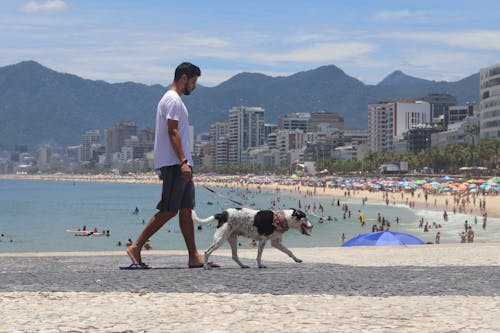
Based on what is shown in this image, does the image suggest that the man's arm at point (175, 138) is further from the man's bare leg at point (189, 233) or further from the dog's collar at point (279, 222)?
the dog's collar at point (279, 222)

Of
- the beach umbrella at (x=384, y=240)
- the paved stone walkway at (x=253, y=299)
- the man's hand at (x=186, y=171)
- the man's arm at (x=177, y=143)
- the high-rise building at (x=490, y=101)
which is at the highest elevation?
the high-rise building at (x=490, y=101)

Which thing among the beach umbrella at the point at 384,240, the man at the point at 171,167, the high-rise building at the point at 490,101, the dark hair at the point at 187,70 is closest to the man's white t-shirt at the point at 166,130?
the man at the point at 171,167

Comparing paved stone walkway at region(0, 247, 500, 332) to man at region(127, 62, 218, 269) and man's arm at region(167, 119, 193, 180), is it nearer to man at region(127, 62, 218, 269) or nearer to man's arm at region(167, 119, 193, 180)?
man at region(127, 62, 218, 269)

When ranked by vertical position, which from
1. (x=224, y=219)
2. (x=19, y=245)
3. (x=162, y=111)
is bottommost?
(x=19, y=245)

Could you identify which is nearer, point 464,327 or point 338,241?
point 464,327

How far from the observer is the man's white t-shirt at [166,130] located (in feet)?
29.6

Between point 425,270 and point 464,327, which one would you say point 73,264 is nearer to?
point 425,270

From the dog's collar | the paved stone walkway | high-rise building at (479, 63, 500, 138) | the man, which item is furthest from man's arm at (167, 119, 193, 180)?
high-rise building at (479, 63, 500, 138)

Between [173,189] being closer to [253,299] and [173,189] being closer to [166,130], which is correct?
[166,130]

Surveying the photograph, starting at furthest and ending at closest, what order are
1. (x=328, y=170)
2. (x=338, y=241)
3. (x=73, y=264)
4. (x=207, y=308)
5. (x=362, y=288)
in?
(x=328, y=170) < (x=338, y=241) < (x=73, y=264) < (x=362, y=288) < (x=207, y=308)

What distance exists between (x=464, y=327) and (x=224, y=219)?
4.16 metres

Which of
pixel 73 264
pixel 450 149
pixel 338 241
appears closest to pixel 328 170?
pixel 450 149

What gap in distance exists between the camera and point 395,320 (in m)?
5.75

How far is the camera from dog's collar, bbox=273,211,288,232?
935cm
